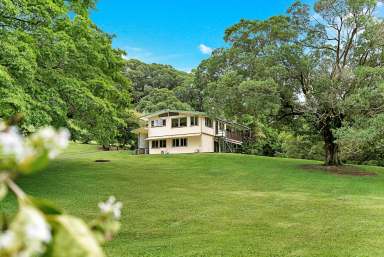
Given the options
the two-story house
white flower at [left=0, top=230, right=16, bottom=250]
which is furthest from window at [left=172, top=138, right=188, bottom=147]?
white flower at [left=0, top=230, right=16, bottom=250]

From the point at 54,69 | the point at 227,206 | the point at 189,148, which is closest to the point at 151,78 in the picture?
the point at 189,148

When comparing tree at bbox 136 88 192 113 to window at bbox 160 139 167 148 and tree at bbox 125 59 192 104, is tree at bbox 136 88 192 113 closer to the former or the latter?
tree at bbox 125 59 192 104

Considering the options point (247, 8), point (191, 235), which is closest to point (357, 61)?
point (247, 8)

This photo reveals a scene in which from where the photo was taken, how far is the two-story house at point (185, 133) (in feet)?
134

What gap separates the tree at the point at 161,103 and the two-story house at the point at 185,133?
23.8 ft

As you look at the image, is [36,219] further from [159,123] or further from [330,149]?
[159,123]

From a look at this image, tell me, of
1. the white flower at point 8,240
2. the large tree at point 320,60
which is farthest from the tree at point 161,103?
the white flower at point 8,240

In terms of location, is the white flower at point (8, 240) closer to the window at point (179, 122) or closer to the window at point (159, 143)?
the window at point (179, 122)

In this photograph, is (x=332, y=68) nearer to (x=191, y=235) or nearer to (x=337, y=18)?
(x=337, y=18)

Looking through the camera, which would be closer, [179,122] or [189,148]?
[189,148]

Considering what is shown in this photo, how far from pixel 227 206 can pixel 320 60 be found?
14395 millimetres

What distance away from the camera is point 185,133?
41.0 metres

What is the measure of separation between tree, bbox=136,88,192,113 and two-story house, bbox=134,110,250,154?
7261 mm

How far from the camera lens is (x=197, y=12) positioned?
135 ft
